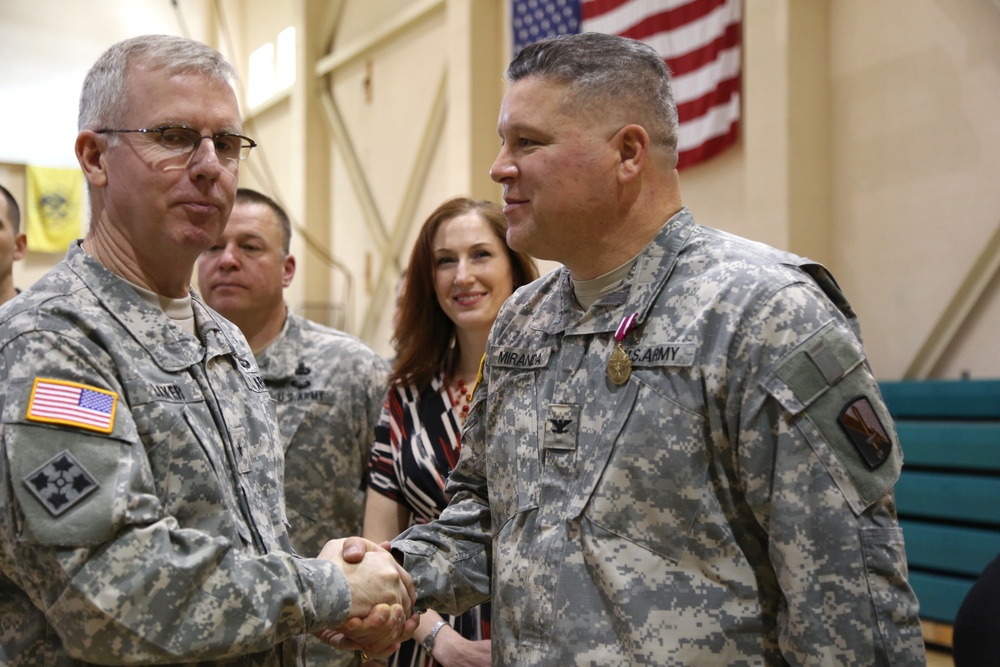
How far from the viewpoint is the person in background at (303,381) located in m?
3.39

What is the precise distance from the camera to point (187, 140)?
2020 millimetres

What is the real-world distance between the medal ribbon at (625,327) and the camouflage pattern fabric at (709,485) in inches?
0.6

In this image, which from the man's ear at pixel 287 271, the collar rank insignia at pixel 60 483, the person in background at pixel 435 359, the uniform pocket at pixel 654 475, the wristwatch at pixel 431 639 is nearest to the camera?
the collar rank insignia at pixel 60 483

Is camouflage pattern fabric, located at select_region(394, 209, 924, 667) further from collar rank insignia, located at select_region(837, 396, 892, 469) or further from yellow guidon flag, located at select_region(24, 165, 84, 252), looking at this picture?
yellow guidon flag, located at select_region(24, 165, 84, 252)

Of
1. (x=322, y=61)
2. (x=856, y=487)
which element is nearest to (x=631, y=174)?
(x=856, y=487)

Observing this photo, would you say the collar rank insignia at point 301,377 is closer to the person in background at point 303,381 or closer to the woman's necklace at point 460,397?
the person in background at point 303,381

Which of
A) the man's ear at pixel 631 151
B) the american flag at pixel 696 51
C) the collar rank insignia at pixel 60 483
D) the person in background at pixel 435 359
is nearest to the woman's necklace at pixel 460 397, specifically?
the person in background at pixel 435 359

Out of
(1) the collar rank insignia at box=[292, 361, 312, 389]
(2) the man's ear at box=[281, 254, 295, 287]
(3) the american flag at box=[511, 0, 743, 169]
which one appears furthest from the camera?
(3) the american flag at box=[511, 0, 743, 169]

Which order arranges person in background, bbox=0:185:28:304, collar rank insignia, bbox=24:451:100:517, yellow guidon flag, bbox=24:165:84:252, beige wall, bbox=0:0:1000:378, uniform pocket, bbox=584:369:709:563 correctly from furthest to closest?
yellow guidon flag, bbox=24:165:84:252 → beige wall, bbox=0:0:1000:378 → person in background, bbox=0:185:28:304 → uniform pocket, bbox=584:369:709:563 → collar rank insignia, bbox=24:451:100:517

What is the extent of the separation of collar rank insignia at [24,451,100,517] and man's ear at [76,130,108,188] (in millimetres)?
649

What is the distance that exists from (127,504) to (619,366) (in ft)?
3.26

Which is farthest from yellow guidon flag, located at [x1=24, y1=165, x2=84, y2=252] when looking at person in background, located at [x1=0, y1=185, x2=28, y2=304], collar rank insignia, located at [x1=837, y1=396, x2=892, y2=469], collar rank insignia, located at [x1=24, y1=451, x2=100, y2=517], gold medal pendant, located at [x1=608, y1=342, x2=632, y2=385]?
collar rank insignia, located at [x1=837, y1=396, x2=892, y2=469]

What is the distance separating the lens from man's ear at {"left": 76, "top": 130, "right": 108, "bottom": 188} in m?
1.98

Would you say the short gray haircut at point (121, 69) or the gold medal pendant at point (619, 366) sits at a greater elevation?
the short gray haircut at point (121, 69)
